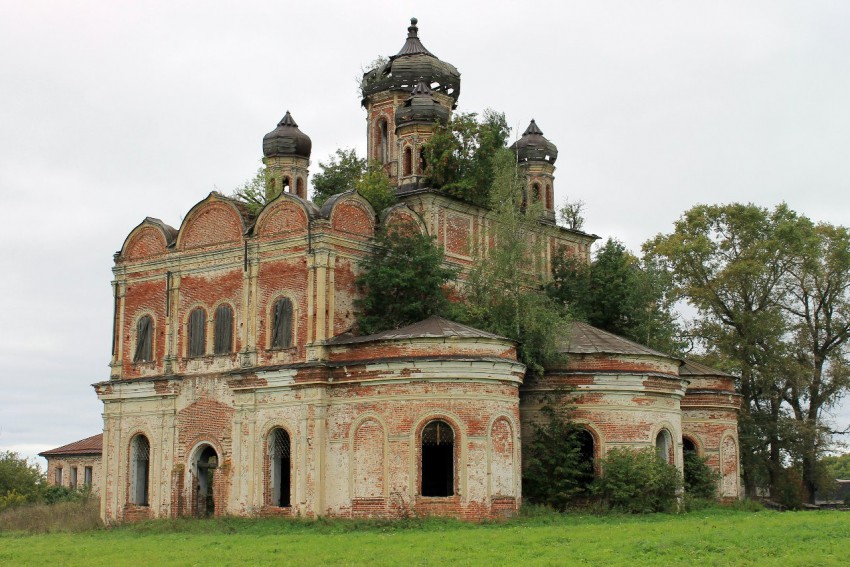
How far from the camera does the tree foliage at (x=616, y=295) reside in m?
35.0

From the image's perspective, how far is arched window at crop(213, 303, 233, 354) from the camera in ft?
101

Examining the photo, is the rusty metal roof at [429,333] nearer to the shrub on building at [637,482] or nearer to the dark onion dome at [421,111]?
the shrub on building at [637,482]

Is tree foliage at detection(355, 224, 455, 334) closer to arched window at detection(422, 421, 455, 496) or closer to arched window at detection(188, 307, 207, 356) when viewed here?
arched window at detection(422, 421, 455, 496)

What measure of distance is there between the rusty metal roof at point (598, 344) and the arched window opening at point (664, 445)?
2.13 meters

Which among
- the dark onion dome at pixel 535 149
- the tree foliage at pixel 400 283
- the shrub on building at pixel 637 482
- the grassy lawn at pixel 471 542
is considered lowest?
the grassy lawn at pixel 471 542

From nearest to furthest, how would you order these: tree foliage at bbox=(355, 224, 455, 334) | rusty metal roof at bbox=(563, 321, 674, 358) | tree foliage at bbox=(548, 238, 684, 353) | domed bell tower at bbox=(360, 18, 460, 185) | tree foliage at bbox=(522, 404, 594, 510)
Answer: tree foliage at bbox=(522, 404, 594, 510)
tree foliage at bbox=(355, 224, 455, 334)
rusty metal roof at bbox=(563, 321, 674, 358)
tree foliage at bbox=(548, 238, 684, 353)
domed bell tower at bbox=(360, 18, 460, 185)

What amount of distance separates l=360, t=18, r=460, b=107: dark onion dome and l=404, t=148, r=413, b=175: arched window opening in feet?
12.3

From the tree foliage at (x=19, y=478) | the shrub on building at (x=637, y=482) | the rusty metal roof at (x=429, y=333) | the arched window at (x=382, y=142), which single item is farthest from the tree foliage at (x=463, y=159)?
the tree foliage at (x=19, y=478)

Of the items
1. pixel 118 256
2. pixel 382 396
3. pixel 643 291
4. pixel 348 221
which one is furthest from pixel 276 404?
pixel 643 291

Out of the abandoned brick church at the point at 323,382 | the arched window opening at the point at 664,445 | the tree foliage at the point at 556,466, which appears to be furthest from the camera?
the arched window opening at the point at 664,445

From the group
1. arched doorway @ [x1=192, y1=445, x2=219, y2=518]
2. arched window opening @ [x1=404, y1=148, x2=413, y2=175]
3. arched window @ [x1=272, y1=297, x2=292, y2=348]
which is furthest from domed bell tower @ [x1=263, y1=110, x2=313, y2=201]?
arched doorway @ [x1=192, y1=445, x2=219, y2=518]

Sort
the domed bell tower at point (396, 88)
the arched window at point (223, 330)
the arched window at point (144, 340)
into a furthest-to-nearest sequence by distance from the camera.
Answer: the domed bell tower at point (396, 88), the arched window at point (144, 340), the arched window at point (223, 330)

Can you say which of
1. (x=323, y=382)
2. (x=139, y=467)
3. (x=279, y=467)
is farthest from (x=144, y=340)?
(x=323, y=382)

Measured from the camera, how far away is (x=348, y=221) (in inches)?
1173
